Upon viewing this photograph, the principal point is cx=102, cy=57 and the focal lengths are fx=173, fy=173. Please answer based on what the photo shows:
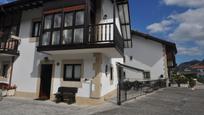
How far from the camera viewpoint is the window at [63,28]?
1162 centimetres

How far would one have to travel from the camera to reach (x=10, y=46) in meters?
15.4

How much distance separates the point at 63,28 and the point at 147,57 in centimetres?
1826

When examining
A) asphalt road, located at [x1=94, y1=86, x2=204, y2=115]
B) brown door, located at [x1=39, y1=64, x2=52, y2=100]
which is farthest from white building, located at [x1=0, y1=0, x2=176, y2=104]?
asphalt road, located at [x1=94, y1=86, x2=204, y2=115]

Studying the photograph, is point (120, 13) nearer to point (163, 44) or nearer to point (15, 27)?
point (15, 27)

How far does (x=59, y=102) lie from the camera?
12.2m

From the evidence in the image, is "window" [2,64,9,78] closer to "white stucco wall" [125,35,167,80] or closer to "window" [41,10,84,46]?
"window" [41,10,84,46]

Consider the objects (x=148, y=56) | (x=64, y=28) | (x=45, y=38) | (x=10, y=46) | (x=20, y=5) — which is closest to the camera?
(x=64, y=28)

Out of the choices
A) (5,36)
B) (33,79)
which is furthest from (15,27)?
(33,79)

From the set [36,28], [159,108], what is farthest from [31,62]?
[159,108]

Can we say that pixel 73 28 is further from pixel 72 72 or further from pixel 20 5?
pixel 20 5

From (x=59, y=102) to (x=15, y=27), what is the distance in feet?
28.5

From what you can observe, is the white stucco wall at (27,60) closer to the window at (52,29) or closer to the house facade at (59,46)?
the house facade at (59,46)

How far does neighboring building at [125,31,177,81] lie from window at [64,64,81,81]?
15465 millimetres

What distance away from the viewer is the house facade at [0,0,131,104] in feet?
37.9
